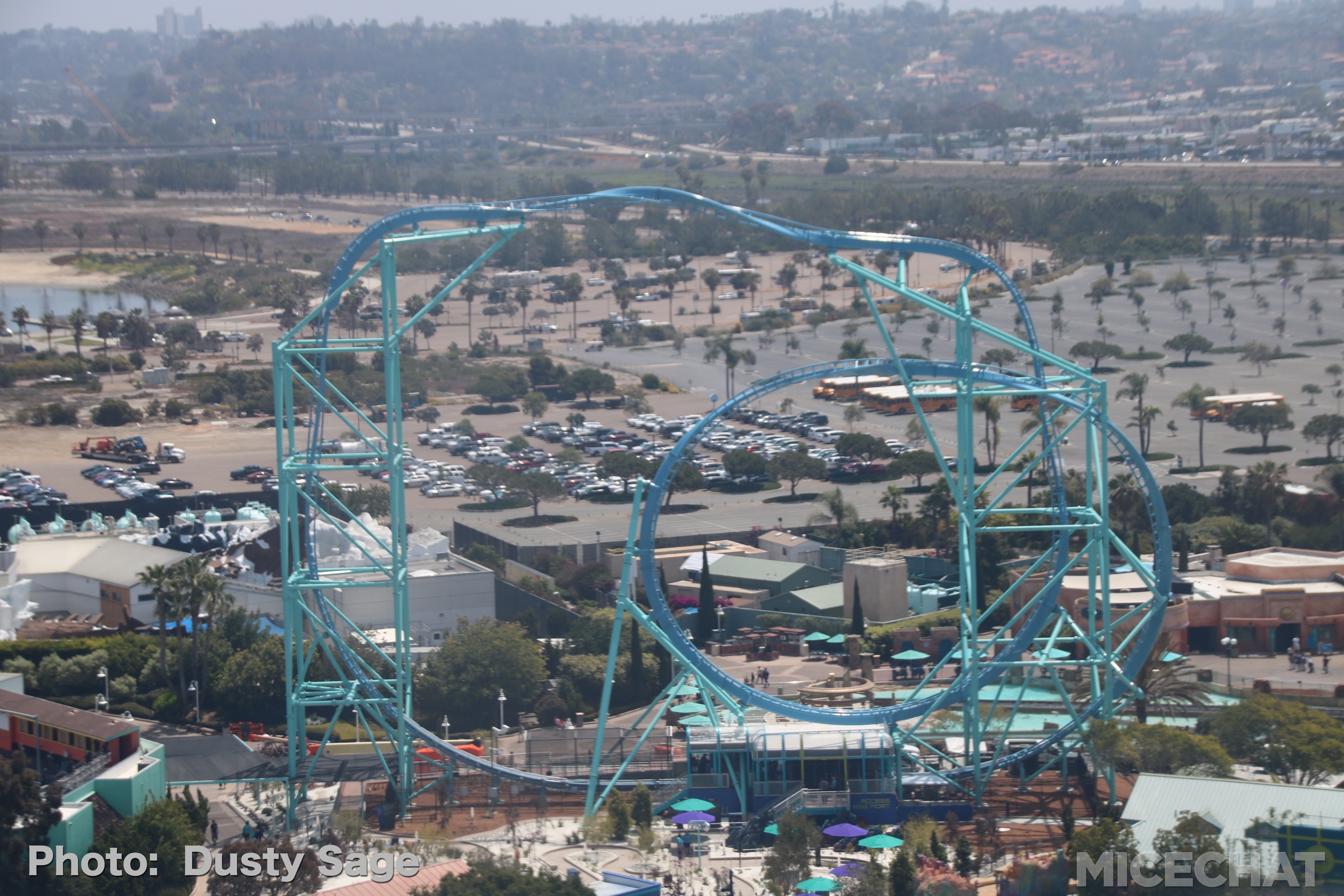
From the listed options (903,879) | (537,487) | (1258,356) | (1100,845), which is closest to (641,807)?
(903,879)

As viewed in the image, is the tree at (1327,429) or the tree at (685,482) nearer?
the tree at (685,482)

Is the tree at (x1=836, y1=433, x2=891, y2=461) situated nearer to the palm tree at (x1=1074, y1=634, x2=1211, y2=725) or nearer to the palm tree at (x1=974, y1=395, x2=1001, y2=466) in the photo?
the palm tree at (x1=974, y1=395, x2=1001, y2=466)

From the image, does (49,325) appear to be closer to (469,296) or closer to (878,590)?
(469,296)

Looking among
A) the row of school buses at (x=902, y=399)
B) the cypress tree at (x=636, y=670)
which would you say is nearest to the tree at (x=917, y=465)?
the row of school buses at (x=902, y=399)

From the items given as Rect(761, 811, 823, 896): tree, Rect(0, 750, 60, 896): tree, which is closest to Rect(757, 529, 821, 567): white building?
Rect(761, 811, 823, 896): tree

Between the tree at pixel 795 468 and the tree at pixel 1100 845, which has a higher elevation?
the tree at pixel 1100 845

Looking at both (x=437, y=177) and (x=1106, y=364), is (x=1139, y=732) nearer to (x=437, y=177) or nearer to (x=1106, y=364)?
(x=1106, y=364)

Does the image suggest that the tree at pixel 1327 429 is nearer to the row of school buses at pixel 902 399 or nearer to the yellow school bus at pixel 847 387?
the row of school buses at pixel 902 399
